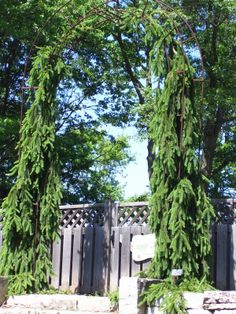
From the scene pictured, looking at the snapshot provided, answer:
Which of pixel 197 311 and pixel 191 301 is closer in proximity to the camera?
pixel 197 311

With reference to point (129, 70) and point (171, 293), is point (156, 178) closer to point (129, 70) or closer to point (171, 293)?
point (171, 293)

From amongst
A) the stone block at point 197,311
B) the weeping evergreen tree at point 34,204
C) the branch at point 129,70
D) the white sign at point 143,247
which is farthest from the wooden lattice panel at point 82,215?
the branch at point 129,70

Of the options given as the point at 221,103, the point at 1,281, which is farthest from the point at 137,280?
the point at 221,103

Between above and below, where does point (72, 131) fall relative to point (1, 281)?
above

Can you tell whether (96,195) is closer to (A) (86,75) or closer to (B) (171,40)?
(A) (86,75)

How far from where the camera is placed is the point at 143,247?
8.09 m

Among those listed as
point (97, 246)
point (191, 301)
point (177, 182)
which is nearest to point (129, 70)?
point (97, 246)

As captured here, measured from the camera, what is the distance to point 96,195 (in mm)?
20375

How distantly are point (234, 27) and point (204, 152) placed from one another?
4440 mm

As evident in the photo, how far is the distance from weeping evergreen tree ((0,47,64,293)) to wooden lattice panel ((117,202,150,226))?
1429mm

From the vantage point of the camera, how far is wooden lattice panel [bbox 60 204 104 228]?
982 cm

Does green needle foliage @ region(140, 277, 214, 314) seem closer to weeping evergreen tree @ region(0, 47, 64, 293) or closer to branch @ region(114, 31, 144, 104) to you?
weeping evergreen tree @ region(0, 47, 64, 293)

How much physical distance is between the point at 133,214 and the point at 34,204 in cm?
186

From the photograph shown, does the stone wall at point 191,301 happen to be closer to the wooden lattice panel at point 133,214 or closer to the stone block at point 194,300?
the stone block at point 194,300
